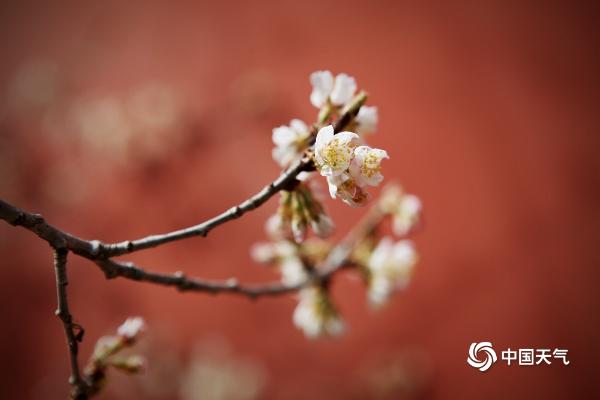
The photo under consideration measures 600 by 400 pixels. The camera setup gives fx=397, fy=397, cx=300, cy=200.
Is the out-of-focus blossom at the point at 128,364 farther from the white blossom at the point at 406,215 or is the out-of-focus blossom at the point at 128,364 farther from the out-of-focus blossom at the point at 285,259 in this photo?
the white blossom at the point at 406,215

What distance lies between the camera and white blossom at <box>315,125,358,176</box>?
1.46ft

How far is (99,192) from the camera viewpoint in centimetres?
248

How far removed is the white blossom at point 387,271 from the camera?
0.84 m

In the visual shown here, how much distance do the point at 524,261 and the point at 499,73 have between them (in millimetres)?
1021

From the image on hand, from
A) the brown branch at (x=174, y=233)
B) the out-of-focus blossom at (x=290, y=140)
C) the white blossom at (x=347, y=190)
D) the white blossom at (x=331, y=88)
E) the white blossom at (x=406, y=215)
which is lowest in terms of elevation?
the brown branch at (x=174, y=233)

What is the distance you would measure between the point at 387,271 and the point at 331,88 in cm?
43

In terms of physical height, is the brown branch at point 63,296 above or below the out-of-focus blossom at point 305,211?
below

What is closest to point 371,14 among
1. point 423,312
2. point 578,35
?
point 578,35

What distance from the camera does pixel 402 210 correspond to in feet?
2.73

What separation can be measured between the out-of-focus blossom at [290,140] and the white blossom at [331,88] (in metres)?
0.05

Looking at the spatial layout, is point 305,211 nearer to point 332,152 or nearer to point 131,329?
point 332,152

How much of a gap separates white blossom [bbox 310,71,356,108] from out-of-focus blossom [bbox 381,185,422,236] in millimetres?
332

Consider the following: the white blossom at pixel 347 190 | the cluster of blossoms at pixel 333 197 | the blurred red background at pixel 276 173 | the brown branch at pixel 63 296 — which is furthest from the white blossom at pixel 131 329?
the blurred red background at pixel 276 173

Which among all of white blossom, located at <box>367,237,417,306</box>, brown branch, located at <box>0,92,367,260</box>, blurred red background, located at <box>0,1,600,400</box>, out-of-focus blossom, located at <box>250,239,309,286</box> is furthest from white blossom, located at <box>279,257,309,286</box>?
blurred red background, located at <box>0,1,600,400</box>
